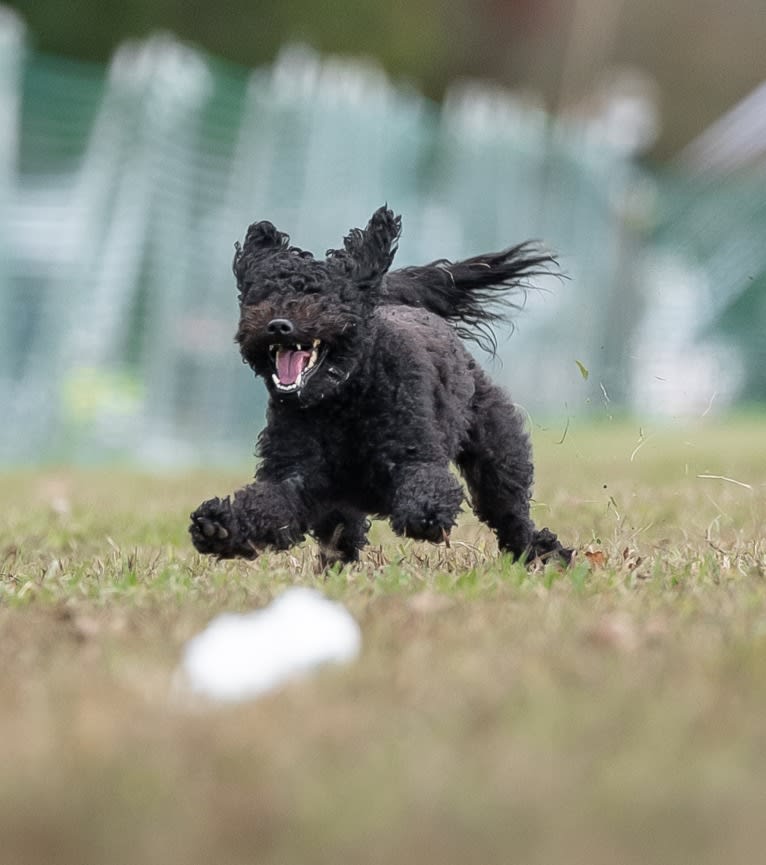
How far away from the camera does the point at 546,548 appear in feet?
18.4

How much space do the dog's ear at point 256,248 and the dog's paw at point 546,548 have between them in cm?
135

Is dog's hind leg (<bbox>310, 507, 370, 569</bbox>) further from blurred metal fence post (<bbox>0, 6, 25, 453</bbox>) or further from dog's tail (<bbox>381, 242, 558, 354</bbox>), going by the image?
blurred metal fence post (<bbox>0, 6, 25, 453</bbox>)

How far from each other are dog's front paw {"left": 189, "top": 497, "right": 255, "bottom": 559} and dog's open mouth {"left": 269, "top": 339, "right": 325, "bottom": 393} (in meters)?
0.39

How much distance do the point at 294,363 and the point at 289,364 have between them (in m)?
0.02

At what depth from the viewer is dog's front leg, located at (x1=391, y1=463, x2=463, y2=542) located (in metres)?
4.61

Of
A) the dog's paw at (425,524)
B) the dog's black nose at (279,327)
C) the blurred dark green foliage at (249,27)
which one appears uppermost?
the blurred dark green foliage at (249,27)

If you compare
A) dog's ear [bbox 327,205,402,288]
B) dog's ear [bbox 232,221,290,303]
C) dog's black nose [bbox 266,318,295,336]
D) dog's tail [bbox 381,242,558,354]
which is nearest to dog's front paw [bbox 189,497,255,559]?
dog's black nose [bbox 266,318,295,336]

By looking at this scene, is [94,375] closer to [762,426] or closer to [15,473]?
[15,473]

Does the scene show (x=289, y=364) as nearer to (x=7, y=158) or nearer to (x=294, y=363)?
(x=294, y=363)

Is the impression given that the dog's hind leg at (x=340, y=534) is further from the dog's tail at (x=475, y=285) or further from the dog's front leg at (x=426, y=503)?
the dog's tail at (x=475, y=285)

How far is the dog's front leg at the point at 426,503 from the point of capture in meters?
4.61

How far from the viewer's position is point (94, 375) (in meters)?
12.9

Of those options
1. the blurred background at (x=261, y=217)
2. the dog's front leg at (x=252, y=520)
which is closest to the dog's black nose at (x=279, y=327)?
the dog's front leg at (x=252, y=520)

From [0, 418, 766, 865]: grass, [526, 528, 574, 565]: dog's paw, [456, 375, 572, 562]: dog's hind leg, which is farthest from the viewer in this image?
[456, 375, 572, 562]: dog's hind leg
